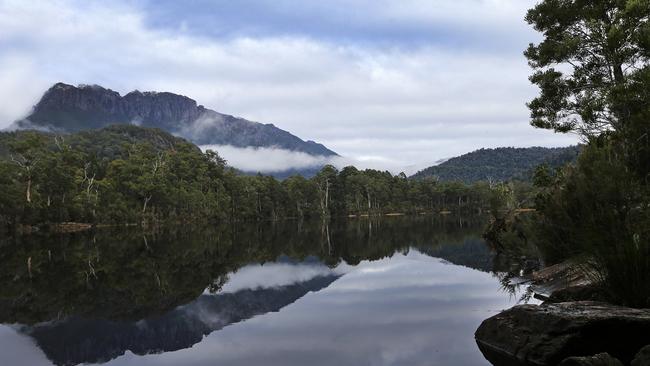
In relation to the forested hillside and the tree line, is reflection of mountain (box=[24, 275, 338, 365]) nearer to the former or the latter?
the tree line

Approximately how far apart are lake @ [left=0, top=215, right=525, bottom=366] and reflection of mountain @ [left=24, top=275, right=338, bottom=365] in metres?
0.04

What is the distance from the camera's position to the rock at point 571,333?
27.1 feet

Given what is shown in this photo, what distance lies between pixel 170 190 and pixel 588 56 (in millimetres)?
82204

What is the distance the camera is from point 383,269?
2505cm

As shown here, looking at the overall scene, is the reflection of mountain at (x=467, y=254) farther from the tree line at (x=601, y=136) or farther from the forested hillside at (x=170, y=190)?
the forested hillside at (x=170, y=190)

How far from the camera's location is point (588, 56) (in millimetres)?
19984

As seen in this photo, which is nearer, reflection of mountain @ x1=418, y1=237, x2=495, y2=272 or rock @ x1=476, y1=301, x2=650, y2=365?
rock @ x1=476, y1=301, x2=650, y2=365

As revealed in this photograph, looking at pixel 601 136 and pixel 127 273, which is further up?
pixel 601 136

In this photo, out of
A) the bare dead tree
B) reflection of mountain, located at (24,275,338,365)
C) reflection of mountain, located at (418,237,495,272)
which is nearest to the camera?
reflection of mountain, located at (24,275,338,365)

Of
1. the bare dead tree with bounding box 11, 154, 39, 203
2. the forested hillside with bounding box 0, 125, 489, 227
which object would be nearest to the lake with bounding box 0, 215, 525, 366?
the bare dead tree with bounding box 11, 154, 39, 203

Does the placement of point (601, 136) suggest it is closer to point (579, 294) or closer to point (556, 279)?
point (556, 279)

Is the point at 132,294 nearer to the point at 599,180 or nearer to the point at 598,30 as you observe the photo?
the point at 599,180

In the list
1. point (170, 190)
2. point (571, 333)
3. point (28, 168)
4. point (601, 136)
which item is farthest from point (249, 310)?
point (170, 190)

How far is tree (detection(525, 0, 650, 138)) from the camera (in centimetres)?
1723
